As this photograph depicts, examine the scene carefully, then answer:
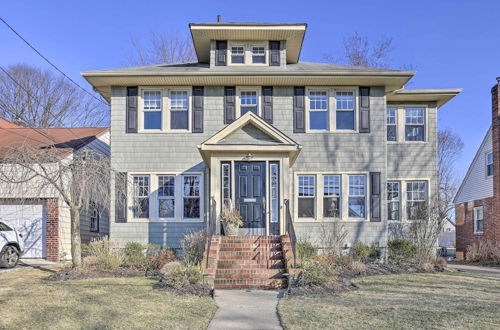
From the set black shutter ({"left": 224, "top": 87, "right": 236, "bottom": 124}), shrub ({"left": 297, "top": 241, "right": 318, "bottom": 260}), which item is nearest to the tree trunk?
black shutter ({"left": 224, "top": 87, "right": 236, "bottom": 124})

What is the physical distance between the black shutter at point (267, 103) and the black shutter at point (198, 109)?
6.59 feet

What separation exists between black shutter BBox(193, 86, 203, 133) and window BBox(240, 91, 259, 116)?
51.9 inches

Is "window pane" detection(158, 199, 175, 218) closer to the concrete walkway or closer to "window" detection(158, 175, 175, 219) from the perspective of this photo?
"window" detection(158, 175, 175, 219)

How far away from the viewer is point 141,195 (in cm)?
1561

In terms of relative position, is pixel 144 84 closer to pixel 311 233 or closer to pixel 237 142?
pixel 237 142

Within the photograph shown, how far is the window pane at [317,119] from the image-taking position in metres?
15.9

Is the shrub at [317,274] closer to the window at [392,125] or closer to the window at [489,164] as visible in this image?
the window at [392,125]

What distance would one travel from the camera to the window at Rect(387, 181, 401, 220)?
1692 cm

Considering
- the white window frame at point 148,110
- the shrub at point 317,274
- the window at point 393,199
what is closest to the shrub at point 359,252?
the window at point 393,199

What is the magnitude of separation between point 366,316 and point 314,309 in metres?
0.96

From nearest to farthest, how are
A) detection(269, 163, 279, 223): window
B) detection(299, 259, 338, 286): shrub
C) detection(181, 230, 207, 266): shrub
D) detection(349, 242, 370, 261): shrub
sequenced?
detection(299, 259, 338, 286): shrub, detection(181, 230, 207, 266): shrub, detection(269, 163, 279, 223): window, detection(349, 242, 370, 261): shrub

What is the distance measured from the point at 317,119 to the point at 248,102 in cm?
231

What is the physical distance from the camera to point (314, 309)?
844 cm

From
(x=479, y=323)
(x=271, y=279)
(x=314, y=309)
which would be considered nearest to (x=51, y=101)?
(x=271, y=279)
